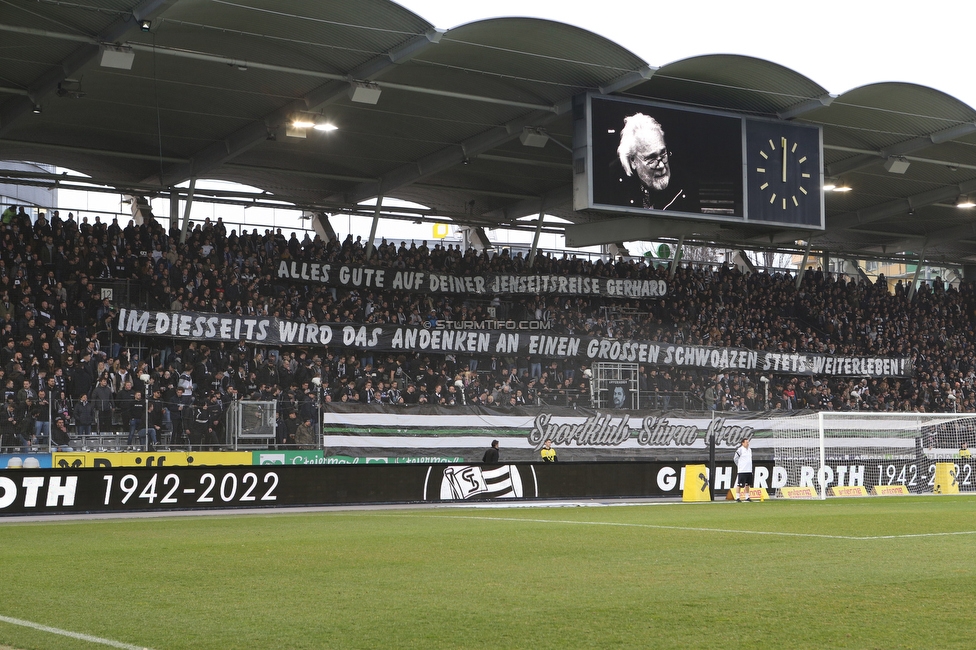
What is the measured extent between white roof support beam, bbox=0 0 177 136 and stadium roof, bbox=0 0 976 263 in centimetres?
6

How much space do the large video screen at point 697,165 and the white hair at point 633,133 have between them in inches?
1.0

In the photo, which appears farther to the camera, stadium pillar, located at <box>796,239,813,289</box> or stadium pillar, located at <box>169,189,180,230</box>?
stadium pillar, located at <box>796,239,813,289</box>

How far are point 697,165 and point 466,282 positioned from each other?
11103mm

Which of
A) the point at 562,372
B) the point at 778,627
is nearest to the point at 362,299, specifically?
the point at 562,372

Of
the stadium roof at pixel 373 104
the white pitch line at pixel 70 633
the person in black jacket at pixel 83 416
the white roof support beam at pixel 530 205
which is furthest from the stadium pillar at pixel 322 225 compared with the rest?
the white pitch line at pixel 70 633

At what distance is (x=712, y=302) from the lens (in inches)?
1722

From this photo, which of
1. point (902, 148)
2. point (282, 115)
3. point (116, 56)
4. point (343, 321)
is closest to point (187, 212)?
point (282, 115)

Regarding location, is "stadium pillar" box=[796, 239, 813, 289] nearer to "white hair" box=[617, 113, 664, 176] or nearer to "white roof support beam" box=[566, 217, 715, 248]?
"white roof support beam" box=[566, 217, 715, 248]

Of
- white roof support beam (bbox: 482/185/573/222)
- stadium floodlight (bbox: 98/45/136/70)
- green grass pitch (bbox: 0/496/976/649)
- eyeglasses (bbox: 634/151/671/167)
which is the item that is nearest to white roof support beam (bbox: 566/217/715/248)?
white roof support beam (bbox: 482/185/573/222)

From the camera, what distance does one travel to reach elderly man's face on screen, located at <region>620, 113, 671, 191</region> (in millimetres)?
29344

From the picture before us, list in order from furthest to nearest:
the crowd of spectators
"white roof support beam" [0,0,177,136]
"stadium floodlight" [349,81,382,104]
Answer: "stadium floodlight" [349,81,382,104]
the crowd of spectators
"white roof support beam" [0,0,177,136]

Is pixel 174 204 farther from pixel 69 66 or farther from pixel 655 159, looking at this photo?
pixel 655 159

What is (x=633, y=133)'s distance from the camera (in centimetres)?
2953

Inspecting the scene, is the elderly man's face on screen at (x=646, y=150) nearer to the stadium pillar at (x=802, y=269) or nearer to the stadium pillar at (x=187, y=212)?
the stadium pillar at (x=187, y=212)
